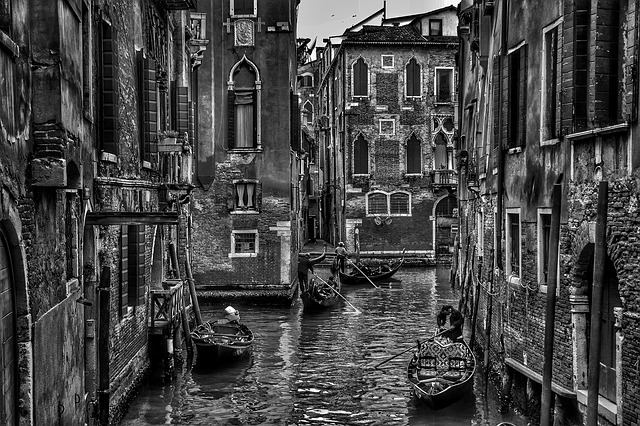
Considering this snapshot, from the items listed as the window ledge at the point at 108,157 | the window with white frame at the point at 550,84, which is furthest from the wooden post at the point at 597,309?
the window ledge at the point at 108,157

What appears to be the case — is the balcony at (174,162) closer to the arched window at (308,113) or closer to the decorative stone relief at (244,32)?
the decorative stone relief at (244,32)

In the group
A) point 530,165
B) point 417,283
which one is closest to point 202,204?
point 417,283

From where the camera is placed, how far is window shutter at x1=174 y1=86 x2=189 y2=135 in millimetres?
17125

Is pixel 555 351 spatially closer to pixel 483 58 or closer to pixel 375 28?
pixel 483 58

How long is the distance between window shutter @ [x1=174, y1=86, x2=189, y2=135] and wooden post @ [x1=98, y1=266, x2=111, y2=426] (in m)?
7.10

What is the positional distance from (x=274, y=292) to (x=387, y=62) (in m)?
15.7

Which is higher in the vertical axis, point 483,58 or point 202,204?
point 483,58

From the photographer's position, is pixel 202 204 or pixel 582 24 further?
pixel 202 204

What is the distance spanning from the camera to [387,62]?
120ft

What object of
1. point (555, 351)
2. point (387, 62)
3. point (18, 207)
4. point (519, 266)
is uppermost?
point (387, 62)

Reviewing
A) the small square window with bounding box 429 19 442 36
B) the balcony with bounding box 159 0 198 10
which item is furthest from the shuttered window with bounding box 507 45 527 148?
the small square window with bounding box 429 19 442 36

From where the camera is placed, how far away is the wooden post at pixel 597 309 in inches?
302

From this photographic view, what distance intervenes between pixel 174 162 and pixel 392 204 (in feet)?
66.2

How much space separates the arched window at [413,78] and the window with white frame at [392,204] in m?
4.34
